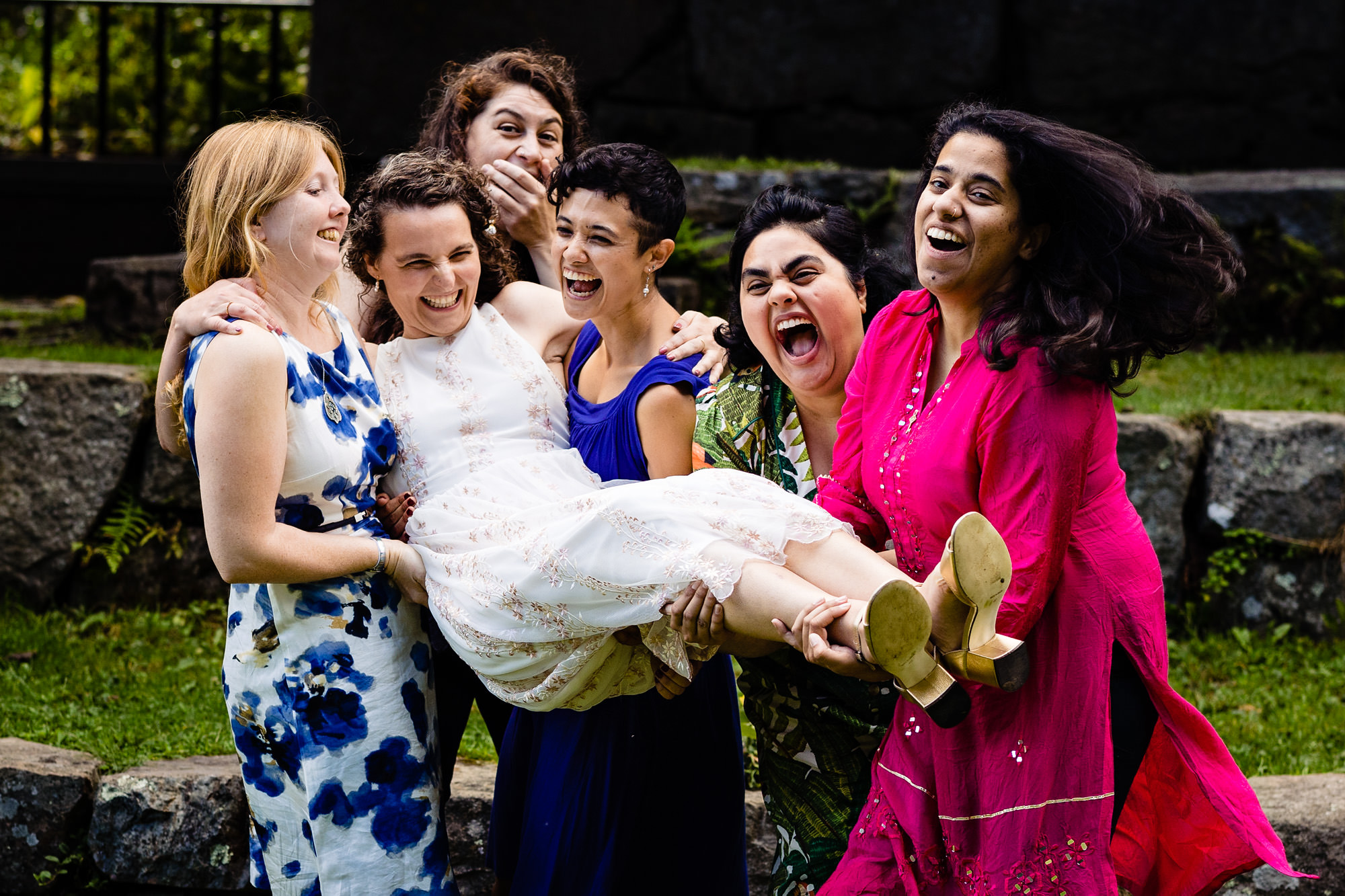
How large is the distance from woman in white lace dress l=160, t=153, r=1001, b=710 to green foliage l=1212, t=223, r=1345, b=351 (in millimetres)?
3970

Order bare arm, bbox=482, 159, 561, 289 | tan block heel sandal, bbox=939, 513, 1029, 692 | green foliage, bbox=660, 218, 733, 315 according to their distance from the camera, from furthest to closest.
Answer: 1. green foliage, bbox=660, 218, 733, 315
2. bare arm, bbox=482, 159, 561, 289
3. tan block heel sandal, bbox=939, 513, 1029, 692

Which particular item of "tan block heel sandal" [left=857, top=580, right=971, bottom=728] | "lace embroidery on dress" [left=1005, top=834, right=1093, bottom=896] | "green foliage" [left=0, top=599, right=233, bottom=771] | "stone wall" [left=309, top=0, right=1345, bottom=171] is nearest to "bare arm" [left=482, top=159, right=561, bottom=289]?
"tan block heel sandal" [left=857, top=580, right=971, bottom=728]

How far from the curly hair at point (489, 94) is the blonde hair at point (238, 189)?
91cm

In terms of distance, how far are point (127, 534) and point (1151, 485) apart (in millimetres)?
3682

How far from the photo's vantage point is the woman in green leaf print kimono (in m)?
2.69

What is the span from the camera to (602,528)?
2312mm

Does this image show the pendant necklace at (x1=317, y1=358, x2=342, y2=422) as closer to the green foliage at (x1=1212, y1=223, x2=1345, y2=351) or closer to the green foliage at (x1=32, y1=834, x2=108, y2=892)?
the green foliage at (x1=32, y1=834, x2=108, y2=892)

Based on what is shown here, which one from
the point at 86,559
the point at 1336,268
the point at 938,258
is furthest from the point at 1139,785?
the point at 1336,268

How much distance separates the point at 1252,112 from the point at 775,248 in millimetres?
4575

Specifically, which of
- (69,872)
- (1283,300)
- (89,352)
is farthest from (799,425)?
(1283,300)

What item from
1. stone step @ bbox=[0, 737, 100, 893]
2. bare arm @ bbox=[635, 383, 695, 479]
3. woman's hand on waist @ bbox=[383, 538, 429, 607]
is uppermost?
bare arm @ bbox=[635, 383, 695, 479]

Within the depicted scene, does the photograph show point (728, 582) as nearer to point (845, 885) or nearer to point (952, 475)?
point (952, 475)

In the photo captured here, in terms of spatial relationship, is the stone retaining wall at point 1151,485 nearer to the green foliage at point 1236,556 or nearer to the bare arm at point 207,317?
the green foliage at point 1236,556

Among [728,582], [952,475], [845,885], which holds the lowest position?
[845,885]
